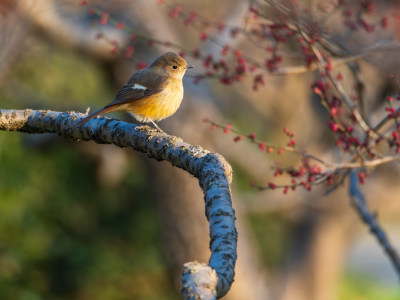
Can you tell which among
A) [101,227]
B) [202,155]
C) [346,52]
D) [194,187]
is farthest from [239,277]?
[202,155]

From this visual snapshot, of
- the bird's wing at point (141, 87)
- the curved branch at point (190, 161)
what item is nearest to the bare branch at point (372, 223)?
the bird's wing at point (141, 87)

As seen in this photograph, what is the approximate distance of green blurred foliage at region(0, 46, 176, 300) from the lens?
8.45 meters

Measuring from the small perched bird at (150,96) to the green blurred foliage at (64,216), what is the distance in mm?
3674

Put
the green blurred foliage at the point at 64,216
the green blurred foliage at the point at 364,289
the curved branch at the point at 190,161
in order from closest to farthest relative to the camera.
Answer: the curved branch at the point at 190,161 < the green blurred foliage at the point at 64,216 < the green blurred foliage at the point at 364,289

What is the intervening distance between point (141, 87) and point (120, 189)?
5700 millimetres

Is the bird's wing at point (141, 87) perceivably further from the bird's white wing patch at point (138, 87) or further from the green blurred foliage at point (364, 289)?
the green blurred foliage at point (364, 289)

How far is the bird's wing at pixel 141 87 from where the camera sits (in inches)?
199

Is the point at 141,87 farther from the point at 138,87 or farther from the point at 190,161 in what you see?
the point at 190,161

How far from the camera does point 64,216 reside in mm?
9445

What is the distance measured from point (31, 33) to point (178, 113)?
236cm

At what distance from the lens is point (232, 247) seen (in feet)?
8.01

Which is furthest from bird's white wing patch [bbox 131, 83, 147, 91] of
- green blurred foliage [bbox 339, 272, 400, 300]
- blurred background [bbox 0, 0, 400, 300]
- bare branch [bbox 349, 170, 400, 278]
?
green blurred foliage [bbox 339, 272, 400, 300]

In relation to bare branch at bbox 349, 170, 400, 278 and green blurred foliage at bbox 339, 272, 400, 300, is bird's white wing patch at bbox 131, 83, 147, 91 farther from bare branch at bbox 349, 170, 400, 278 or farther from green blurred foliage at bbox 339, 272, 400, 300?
green blurred foliage at bbox 339, 272, 400, 300

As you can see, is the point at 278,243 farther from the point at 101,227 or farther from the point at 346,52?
the point at 346,52
